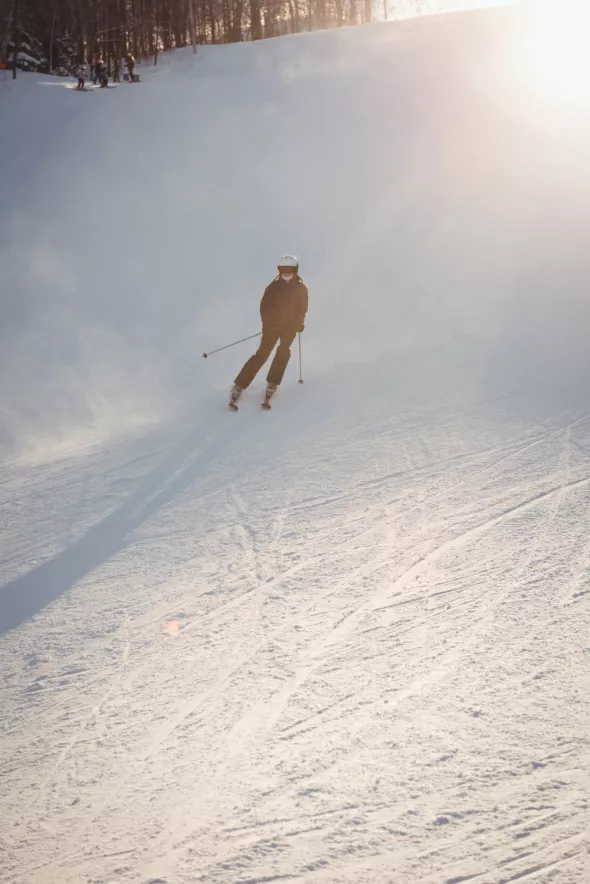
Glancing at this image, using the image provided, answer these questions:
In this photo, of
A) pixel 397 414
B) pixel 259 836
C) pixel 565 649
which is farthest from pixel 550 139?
pixel 259 836

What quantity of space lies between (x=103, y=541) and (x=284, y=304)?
4.06 meters

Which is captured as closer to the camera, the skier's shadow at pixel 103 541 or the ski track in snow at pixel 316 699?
the ski track in snow at pixel 316 699

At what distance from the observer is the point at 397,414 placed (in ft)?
26.3

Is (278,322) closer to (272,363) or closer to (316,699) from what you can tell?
(272,363)

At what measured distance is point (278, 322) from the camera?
8.50 meters

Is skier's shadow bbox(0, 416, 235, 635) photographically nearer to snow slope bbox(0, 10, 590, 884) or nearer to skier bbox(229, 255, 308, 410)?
snow slope bbox(0, 10, 590, 884)

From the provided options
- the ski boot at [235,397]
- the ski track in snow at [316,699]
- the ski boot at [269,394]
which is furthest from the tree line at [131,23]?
the ski track in snow at [316,699]

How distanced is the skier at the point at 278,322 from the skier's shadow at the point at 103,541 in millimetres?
1224

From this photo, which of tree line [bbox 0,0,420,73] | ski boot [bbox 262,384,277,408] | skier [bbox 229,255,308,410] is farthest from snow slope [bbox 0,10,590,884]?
tree line [bbox 0,0,420,73]

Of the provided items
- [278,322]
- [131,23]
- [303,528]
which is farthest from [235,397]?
[131,23]

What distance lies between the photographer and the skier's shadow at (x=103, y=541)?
15.4 ft

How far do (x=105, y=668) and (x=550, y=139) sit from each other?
16.7 m

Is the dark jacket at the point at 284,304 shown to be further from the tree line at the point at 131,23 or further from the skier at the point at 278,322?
the tree line at the point at 131,23

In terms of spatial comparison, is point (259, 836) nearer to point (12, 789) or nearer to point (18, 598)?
point (12, 789)
